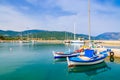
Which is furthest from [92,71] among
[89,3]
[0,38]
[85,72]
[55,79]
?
[0,38]

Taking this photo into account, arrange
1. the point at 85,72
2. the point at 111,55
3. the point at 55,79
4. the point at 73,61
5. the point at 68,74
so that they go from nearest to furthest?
the point at 55,79, the point at 68,74, the point at 85,72, the point at 73,61, the point at 111,55

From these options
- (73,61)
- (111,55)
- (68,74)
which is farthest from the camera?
(111,55)

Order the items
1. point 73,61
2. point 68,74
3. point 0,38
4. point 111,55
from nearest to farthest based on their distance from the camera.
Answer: point 68,74 < point 73,61 < point 111,55 < point 0,38

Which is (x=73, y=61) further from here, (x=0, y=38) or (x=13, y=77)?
(x=0, y=38)

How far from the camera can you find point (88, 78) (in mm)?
20516

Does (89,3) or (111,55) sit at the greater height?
(89,3)

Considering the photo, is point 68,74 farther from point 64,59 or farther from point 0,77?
point 64,59

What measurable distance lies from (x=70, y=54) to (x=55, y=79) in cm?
1707

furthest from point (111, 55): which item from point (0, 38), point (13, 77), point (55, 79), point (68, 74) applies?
point (0, 38)

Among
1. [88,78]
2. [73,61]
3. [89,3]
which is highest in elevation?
[89,3]

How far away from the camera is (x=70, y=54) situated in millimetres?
36062

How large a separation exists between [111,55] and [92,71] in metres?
12.6

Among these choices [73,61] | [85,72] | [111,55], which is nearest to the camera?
[85,72]

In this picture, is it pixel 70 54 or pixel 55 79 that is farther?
pixel 70 54
